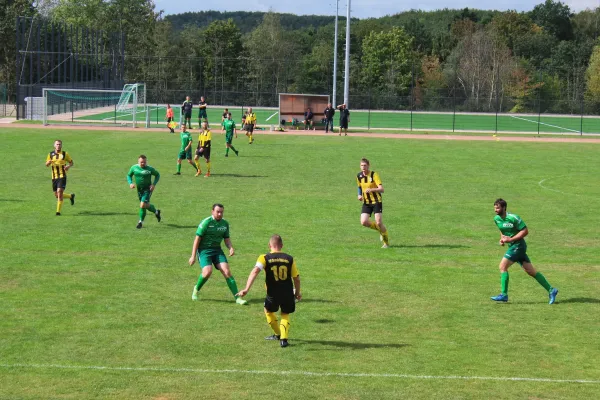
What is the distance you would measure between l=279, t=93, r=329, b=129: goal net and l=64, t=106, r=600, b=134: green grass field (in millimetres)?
3215

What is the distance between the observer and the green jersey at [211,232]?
15.2 m

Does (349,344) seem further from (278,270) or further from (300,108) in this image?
(300,108)

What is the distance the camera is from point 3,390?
11219 mm

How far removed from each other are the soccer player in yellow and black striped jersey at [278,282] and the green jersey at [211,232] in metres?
2.36

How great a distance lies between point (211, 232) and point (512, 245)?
5566 millimetres

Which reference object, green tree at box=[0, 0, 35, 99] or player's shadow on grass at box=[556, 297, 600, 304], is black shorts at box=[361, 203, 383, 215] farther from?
green tree at box=[0, 0, 35, 99]

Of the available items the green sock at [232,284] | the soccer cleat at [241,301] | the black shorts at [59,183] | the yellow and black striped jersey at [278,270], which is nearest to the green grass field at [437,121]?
the black shorts at [59,183]

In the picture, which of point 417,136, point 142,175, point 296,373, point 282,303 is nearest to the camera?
point 296,373

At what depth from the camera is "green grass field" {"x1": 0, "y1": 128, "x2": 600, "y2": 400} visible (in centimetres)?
1185

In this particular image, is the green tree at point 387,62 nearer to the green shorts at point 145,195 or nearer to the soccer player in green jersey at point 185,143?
the soccer player in green jersey at point 185,143

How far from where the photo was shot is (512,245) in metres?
16.0

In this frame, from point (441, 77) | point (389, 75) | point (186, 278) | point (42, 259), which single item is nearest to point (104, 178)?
point (42, 259)

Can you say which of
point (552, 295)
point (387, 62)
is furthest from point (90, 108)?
point (552, 295)

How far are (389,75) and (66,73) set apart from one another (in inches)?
1493
